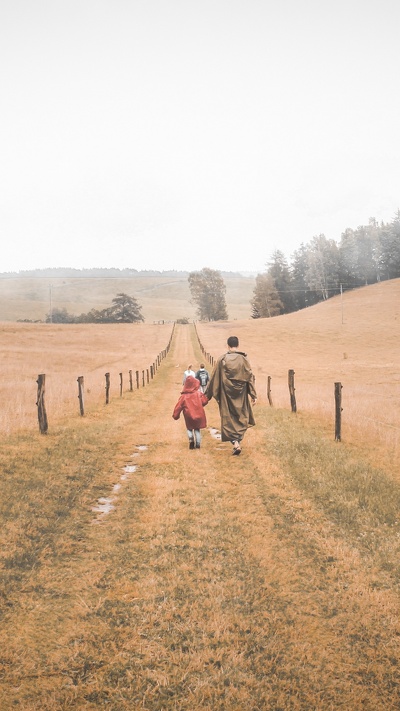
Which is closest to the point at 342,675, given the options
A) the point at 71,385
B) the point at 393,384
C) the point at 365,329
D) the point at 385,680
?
the point at 385,680

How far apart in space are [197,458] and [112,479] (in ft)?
7.00

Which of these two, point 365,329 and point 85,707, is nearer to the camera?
point 85,707

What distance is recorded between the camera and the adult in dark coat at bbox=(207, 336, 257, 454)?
1025 centimetres

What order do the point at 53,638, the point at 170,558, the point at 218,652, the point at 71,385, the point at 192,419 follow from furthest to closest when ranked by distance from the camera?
1. the point at 71,385
2. the point at 192,419
3. the point at 170,558
4. the point at 53,638
5. the point at 218,652

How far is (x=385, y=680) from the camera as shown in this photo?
3307mm

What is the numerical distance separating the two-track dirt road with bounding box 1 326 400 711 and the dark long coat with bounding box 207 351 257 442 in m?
3.04

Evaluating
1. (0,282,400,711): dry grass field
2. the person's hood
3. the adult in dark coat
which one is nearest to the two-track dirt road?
(0,282,400,711): dry grass field

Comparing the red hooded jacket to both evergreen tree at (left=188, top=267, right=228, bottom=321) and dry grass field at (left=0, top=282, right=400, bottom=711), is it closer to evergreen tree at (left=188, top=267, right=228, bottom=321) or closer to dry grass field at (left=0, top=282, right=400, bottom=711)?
dry grass field at (left=0, top=282, right=400, bottom=711)

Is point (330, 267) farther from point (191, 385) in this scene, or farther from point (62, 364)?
point (191, 385)

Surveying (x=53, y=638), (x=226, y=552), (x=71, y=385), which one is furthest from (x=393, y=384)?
(x=53, y=638)

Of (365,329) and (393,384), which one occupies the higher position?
(365,329)

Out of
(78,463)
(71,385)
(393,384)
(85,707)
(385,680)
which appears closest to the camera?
(85,707)

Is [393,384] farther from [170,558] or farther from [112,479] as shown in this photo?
[170,558]

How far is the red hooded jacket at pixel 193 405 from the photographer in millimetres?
10641
